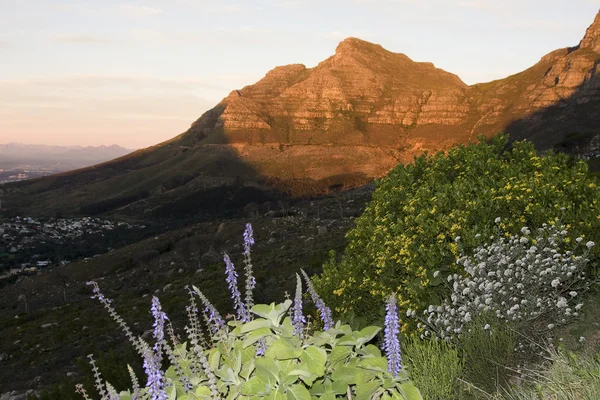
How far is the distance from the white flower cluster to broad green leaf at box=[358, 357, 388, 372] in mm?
3728

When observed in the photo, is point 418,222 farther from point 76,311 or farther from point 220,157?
point 220,157

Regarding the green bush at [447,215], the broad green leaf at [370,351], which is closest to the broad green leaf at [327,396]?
the broad green leaf at [370,351]

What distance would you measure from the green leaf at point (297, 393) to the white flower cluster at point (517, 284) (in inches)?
166

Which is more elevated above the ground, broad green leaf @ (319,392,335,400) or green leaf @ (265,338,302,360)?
green leaf @ (265,338,302,360)

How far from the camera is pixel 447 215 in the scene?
7.59 m

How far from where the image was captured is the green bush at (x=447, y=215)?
717 cm

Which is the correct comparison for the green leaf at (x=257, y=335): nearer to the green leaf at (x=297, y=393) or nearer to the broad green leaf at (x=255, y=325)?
the broad green leaf at (x=255, y=325)

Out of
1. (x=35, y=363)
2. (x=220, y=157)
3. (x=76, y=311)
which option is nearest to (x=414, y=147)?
(x=220, y=157)

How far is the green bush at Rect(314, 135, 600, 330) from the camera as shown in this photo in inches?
282

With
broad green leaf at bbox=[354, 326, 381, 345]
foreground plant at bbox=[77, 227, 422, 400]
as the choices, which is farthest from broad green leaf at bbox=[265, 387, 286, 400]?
broad green leaf at bbox=[354, 326, 381, 345]

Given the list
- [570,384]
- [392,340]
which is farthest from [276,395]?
[570,384]

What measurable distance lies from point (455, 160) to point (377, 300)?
340 centimetres

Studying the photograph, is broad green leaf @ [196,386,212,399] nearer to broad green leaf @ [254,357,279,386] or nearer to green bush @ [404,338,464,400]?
broad green leaf @ [254,357,279,386]

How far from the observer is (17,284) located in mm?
71875
